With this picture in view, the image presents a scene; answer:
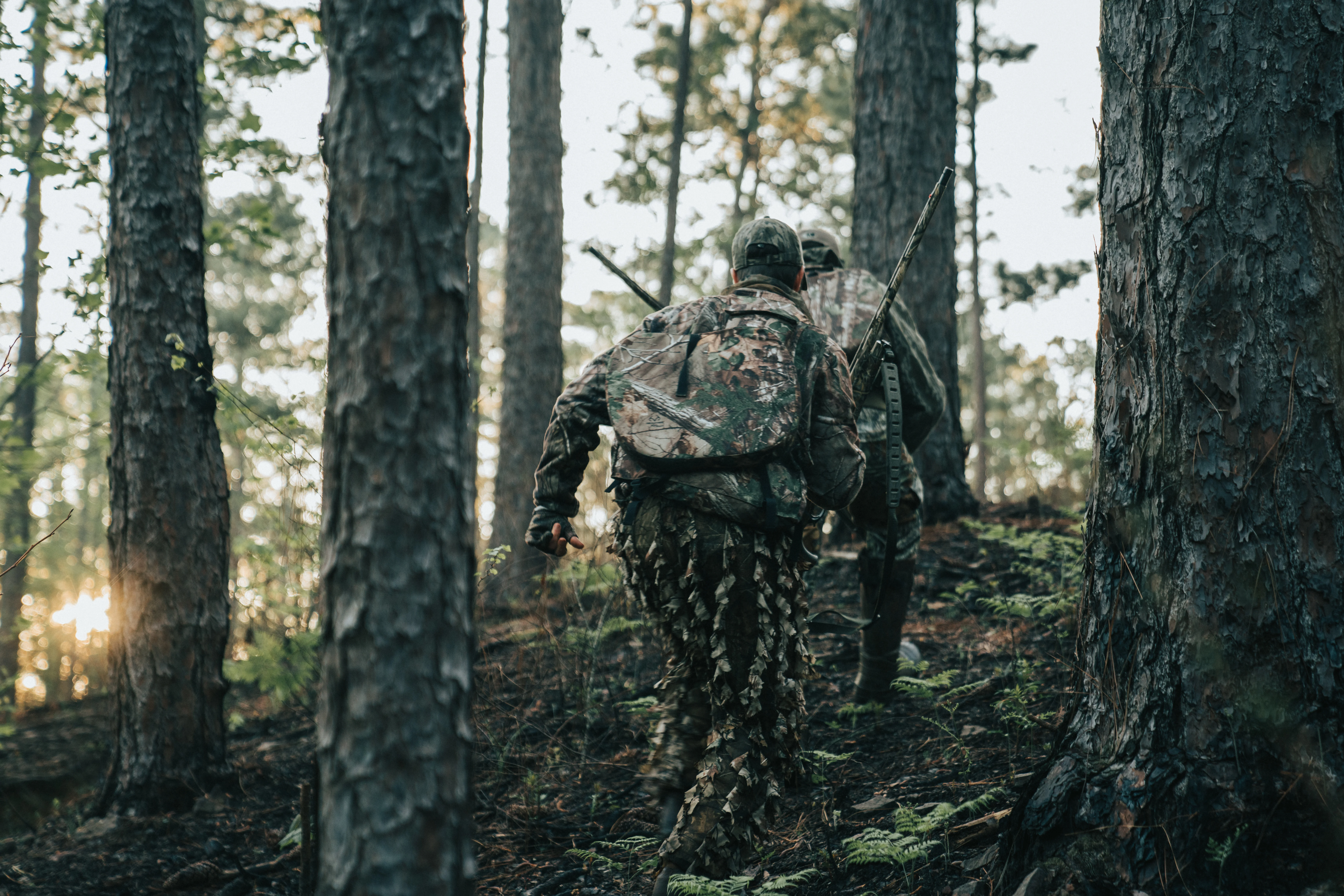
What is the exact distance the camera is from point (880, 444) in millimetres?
4898

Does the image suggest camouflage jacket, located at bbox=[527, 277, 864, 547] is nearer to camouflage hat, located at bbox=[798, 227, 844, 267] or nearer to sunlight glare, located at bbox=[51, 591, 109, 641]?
camouflage hat, located at bbox=[798, 227, 844, 267]

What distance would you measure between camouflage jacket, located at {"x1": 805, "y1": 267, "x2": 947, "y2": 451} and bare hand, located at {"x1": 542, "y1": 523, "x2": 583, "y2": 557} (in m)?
1.89

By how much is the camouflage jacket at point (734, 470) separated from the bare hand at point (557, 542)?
0.02m

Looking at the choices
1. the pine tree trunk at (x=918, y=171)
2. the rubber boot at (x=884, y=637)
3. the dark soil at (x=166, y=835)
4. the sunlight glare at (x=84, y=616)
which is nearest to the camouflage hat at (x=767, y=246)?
the rubber boot at (x=884, y=637)

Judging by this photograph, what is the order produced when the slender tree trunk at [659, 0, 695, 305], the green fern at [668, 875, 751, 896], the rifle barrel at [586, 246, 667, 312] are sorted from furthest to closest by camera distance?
the slender tree trunk at [659, 0, 695, 305] < the rifle barrel at [586, 246, 667, 312] < the green fern at [668, 875, 751, 896]

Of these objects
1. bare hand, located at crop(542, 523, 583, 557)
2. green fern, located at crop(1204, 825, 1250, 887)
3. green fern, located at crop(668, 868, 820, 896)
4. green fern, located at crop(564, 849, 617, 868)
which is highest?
bare hand, located at crop(542, 523, 583, 557)

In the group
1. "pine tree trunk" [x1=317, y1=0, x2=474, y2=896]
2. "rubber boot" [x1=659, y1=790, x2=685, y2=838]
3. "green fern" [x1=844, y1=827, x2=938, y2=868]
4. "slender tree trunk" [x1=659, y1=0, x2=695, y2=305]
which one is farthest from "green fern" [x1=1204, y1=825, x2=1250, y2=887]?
"slender tree trunk" [x1=659, y1=0, x2=695, y2=305]

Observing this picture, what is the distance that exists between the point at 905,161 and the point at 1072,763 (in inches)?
249

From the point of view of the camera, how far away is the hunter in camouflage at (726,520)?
3.48m

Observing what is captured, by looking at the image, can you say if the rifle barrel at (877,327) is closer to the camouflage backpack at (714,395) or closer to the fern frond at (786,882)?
the camouflage backpack at (714,395)

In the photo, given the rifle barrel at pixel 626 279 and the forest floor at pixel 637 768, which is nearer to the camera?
the forest floor at pixel 637 768

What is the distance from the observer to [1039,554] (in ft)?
20.3

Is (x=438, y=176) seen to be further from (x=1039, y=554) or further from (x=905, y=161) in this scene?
(x=905, y=161)

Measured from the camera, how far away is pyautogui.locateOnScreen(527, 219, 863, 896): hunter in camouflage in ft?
11.4
